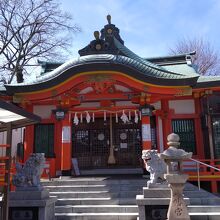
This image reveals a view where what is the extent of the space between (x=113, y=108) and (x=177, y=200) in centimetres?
717

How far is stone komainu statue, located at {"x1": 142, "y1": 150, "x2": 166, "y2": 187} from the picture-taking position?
24.4 feet

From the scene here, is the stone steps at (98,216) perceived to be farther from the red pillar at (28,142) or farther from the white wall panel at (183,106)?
the white wall panel at (183,106)

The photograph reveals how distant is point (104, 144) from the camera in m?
13.7

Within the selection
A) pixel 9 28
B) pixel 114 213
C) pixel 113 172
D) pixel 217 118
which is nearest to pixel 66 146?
pixel 113 172

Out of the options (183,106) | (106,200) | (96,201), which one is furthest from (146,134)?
(96,201)

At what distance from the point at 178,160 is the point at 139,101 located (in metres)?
6.20

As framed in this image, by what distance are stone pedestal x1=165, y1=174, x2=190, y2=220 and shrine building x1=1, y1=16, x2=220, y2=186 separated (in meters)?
5.49

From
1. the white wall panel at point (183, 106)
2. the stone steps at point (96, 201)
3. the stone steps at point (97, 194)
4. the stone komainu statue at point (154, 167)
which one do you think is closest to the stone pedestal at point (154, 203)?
the stone komainu statue at point (154, 167)

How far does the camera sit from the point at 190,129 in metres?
13.0

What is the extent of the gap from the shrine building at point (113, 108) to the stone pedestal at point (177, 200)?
5.49 metres

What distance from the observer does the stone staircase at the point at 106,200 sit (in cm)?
781

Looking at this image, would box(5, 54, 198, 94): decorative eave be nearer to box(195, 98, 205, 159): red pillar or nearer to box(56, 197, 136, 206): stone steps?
box(195, 98, 205, 159): red pillar

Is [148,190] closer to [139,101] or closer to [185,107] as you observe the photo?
[139,101]

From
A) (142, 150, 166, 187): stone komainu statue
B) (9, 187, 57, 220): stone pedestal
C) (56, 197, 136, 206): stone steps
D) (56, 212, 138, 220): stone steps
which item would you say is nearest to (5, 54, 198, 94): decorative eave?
(142, 150, 166, 187): stone komainu statue
